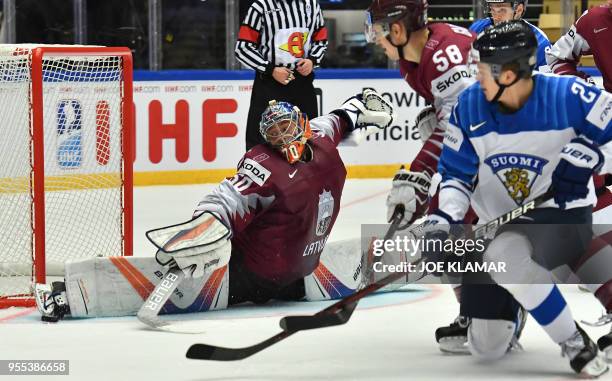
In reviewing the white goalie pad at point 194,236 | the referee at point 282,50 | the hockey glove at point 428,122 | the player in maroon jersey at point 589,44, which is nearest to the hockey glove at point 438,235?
the hockey glove at point 428,122

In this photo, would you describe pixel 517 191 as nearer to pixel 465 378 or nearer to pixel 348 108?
pixel 465 378

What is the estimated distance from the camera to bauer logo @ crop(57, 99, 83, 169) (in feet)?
18.2

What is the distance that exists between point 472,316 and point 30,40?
577 centimetres

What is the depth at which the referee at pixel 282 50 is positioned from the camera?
6.16 meters

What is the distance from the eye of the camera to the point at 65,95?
5.43 m

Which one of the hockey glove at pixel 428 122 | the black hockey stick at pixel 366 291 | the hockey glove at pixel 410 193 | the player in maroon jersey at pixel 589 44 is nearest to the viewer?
the black hockey stick at pixel 366 291

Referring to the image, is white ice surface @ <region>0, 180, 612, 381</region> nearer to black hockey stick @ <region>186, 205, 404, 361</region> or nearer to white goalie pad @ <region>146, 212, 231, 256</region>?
black hockey stick @ <region>186, 205, 404, 361</region>

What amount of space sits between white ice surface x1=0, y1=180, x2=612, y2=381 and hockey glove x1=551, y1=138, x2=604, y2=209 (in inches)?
20.2

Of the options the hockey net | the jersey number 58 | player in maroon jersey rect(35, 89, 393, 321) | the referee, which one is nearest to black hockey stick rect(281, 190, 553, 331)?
the jersey number 58

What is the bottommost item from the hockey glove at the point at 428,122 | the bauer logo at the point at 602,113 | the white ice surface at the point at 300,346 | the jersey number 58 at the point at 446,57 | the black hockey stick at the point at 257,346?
the white ice surface at the point at 300,346

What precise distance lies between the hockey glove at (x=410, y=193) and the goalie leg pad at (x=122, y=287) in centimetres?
89

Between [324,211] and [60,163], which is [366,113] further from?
[60,163]

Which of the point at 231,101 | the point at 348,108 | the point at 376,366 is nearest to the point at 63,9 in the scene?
the point at 231,101

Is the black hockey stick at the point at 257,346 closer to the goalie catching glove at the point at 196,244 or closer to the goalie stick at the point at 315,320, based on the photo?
the goalie stick at the point at 315,320
